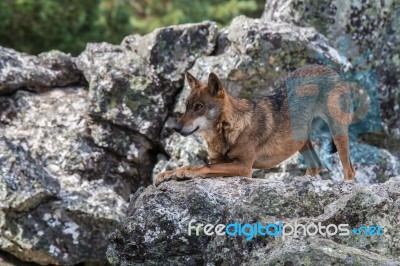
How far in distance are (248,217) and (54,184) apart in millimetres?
4242

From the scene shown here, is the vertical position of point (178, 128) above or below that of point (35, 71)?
below

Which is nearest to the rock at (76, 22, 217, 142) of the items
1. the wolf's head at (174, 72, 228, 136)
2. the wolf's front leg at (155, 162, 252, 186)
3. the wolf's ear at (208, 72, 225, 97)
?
the wolf's head at (174, 72, 228, 136)

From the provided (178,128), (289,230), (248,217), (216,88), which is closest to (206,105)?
(216,88)

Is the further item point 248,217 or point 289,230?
point 248,217

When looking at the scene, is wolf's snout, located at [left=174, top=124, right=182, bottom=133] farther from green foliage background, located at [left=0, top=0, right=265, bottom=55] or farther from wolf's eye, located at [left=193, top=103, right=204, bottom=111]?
green foliage background, located at [left=0, top=0, right=265, bottom=55]

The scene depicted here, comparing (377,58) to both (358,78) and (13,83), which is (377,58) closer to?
(358,78)

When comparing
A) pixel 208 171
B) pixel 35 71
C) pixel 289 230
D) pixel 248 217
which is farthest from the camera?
pixel 35 71

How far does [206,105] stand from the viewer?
28.5 feet

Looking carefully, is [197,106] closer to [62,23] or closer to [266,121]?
[266,121]

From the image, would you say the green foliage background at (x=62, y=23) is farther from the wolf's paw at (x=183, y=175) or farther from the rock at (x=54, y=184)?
the wolf's paw at (x=183, y=175)

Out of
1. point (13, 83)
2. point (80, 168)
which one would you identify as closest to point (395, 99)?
point (80, 168)

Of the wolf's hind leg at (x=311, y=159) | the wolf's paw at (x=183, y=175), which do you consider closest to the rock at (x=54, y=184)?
the wolf's hind leg at (x=311, y=159)

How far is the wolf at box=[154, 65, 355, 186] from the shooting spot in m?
8.62

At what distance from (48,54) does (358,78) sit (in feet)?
14.5
